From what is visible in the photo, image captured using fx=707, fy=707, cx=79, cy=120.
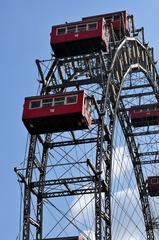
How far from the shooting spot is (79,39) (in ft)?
169

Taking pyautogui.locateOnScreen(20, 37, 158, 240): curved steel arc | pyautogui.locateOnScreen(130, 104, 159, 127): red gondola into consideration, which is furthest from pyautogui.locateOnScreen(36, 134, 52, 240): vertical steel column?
pyautogui.locateOnScreen(130, 104, 159, 127): red gondola

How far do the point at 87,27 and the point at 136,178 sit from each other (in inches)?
1148

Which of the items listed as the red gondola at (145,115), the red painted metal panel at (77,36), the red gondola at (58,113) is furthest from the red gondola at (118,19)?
the red gondola at (58,113)

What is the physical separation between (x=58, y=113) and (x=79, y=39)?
8069mm

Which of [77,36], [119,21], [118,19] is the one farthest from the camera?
[118,19]

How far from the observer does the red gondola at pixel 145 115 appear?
227 ft

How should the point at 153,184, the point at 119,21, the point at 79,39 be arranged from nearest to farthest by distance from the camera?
1. the point at 79,39
2. the point at 119,21
3. the point at 153,184

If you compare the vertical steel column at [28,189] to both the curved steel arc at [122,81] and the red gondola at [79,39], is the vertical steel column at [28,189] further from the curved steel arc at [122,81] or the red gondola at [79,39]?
the red gondola at [79,39]

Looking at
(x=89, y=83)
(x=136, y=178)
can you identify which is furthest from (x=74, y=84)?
(x=136, y=178)

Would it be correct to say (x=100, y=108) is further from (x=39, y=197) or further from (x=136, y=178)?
(x=136, y=178)

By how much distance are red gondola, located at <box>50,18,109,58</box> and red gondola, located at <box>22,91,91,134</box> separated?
5.90 metres

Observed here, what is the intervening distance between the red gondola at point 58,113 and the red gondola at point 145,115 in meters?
22.6

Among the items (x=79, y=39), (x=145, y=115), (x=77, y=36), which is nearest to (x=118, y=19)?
(x=77, y=36)

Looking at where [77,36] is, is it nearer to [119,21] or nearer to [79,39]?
[79,39]
